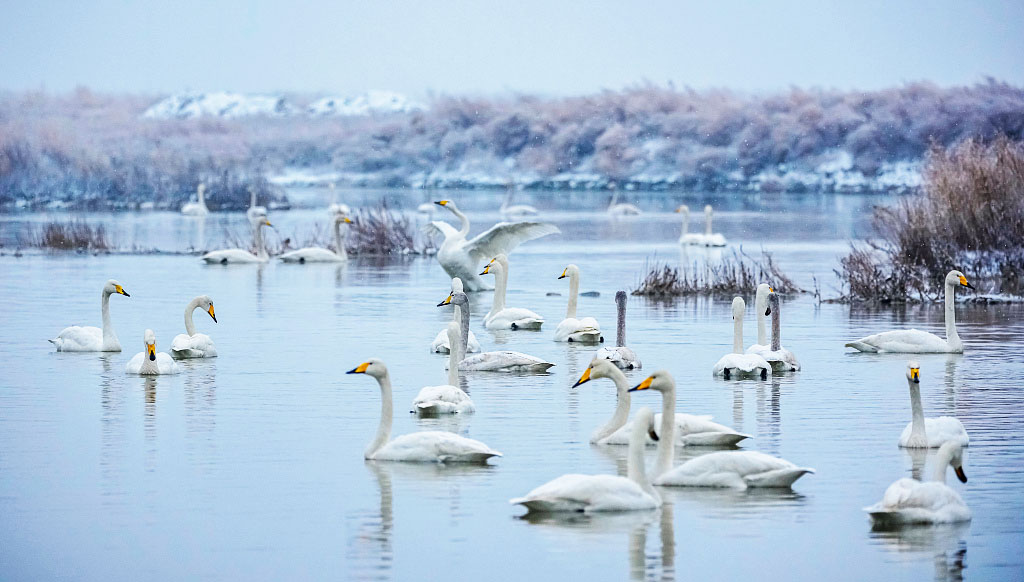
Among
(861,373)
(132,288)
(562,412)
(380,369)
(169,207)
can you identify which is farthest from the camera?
(169,207)

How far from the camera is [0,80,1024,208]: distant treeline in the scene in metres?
71.1

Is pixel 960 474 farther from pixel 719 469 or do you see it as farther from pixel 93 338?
pixel 93 338

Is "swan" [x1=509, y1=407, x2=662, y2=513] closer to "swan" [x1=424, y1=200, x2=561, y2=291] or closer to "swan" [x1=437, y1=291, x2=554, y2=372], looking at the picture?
"swan" [x1=437, y1=291, x2=554, y2=372]

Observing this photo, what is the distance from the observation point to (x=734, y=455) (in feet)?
30.3

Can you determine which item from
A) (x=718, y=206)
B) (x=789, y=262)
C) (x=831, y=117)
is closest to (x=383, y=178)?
(x=831, y=117)

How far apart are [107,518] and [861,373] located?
7534 mm

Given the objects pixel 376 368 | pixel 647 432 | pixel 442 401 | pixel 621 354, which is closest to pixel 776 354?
pixel 621 354

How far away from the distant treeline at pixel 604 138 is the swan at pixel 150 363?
47314 millimetres

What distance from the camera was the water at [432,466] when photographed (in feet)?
26.0

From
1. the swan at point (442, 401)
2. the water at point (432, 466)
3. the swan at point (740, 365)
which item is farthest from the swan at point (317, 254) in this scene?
the swan at point (442, 401)

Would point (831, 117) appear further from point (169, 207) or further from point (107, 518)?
point (107, 518)

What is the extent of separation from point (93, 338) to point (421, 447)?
21.9ft

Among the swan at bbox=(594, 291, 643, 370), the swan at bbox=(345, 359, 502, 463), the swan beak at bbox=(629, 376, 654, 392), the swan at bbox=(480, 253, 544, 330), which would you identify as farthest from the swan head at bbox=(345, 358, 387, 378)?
the swan at bbox=(480, 253, 544, 330)

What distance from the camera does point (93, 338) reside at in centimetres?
1569
